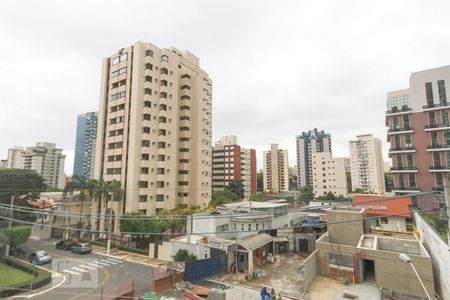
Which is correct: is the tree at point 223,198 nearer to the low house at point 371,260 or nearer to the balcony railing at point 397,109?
the low house at point 371,260

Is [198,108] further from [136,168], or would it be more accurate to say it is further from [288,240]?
[288,240]

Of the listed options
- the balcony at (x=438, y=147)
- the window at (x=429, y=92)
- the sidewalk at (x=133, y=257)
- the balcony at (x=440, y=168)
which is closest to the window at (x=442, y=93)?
the window at (x=429, y=92)

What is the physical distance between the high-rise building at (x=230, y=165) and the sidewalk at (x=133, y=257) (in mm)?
55082

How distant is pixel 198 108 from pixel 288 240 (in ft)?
118

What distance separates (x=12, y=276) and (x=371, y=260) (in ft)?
115

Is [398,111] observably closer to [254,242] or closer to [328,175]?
[254,242]

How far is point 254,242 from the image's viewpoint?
26469mm

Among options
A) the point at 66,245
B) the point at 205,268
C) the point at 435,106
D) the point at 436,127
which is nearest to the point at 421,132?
the point at 436,127

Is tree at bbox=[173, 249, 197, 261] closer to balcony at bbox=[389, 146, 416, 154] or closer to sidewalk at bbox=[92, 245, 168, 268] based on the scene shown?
sidewalk at bbox=[92, 245, 168, 268]

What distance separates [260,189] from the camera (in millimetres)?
120188

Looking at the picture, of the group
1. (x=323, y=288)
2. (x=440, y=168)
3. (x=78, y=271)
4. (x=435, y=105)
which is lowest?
(x=323, y=288)

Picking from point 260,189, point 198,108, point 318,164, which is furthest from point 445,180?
point 260,189

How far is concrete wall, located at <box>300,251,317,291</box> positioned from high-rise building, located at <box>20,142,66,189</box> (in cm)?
12257

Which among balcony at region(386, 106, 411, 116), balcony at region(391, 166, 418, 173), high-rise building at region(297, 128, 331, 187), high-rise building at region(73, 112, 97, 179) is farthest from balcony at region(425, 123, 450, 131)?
high-rise building at region(73, 112, 97, 179)
